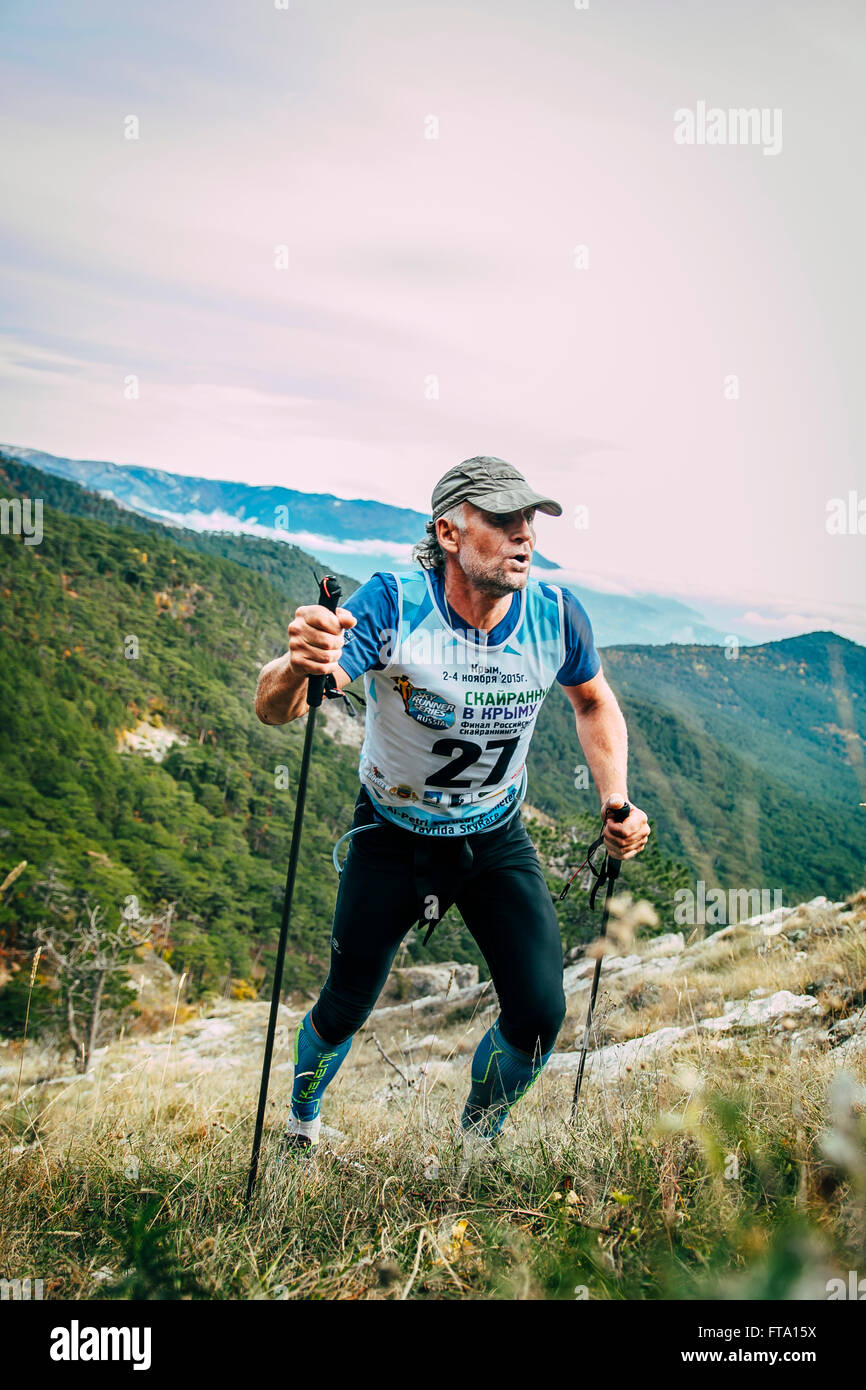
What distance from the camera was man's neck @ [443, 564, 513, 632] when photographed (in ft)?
11.0

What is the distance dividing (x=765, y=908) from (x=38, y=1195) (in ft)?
59.4

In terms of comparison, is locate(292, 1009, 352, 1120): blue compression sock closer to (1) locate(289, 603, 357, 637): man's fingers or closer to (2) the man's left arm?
(2) the man's left arm

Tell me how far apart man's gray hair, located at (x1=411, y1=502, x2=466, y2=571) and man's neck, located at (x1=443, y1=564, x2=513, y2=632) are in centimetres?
12

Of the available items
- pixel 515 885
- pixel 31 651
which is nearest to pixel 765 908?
pixel 515 885

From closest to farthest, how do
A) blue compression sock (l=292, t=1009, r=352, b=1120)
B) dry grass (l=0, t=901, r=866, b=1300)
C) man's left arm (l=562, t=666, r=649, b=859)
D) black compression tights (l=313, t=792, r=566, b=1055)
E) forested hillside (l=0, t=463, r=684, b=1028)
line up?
dry grass (l=0, t=901, r=866, b=1300) < black compression tights (l=313, t=792, r=566, b=1055) < man's left arm (l=562, t=666, r=649, b=859) < blue compression sock (l=292, t=1009, r=352, b=1120) < forested hillside (l=0, t=463, r=684, b=1028)

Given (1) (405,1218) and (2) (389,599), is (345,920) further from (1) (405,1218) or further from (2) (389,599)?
(2) (389,599)

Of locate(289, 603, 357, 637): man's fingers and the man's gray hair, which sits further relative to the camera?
the man's gray hair

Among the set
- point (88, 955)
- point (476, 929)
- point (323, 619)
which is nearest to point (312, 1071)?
point (476, 929)

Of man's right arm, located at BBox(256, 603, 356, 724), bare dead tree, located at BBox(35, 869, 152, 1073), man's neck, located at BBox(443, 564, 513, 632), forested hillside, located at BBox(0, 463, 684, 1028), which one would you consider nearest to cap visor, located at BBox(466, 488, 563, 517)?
man's neck, located at BBox(443, 564, 513, 632)

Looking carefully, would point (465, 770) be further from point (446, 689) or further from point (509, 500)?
point (509, 500)

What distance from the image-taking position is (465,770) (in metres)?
3.39

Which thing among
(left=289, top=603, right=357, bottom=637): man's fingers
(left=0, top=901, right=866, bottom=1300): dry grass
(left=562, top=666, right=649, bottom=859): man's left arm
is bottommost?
(left=0, top=901, right=866, bottom=1300): dry grass

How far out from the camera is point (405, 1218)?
272 centimetres

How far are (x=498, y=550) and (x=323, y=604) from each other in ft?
2.70
